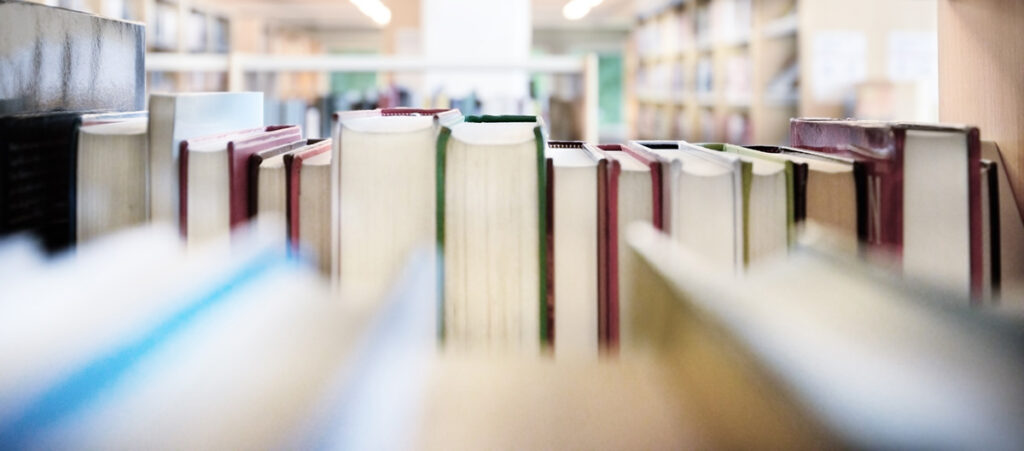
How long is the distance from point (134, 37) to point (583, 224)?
49 cm

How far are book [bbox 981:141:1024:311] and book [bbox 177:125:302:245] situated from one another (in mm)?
522

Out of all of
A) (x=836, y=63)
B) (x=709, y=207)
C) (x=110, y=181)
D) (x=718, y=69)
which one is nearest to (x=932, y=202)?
(x=709, y=207)

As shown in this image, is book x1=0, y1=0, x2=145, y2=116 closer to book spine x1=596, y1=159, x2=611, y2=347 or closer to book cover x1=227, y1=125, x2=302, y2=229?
book cover x1=227, y1=125, x2=302, y2=229

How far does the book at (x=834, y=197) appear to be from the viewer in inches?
18.0

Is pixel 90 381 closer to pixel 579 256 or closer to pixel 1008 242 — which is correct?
pixel 579 256

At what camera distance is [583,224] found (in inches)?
17.7

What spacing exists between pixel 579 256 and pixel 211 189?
10.2 inches

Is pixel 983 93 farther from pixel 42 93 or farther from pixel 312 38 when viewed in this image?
pixel 312 38

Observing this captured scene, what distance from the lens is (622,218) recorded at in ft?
1.48

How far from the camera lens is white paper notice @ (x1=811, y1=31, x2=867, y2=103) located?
3129 millimetres

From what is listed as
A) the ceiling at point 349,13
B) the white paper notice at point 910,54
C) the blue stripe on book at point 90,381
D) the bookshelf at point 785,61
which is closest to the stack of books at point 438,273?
the blue stripe on book at point 90,381

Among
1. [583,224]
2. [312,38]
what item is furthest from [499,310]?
[312,38]

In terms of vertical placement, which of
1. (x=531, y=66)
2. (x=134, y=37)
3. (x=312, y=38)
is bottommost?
(x=134, y=37)

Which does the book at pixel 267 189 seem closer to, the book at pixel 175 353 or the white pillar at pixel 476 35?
the book at pixel 175 353
